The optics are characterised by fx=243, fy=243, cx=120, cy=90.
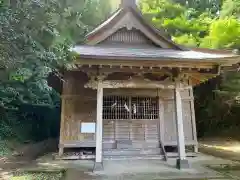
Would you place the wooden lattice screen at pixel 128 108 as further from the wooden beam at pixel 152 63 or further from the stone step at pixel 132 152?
the wooden beam at pixel 152 63

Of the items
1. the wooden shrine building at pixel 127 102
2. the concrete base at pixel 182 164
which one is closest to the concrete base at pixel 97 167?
the wooden shrine building at pixel 127 102

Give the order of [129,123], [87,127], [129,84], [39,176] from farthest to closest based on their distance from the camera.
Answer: [129,123] < [87,127] < [129,84] < [39,176]

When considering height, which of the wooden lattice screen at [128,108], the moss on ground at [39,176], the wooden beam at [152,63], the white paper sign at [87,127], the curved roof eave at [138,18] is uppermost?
the curved roof eave at [138,18]

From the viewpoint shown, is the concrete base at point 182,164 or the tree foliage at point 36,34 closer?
the tree foliage at point 36,34

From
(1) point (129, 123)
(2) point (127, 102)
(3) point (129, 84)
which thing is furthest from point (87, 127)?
(3) point (129, 84)

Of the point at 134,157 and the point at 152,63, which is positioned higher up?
the point at 152,63

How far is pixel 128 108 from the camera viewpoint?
8.70 meters

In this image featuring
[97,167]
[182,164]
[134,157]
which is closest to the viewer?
[97,167]

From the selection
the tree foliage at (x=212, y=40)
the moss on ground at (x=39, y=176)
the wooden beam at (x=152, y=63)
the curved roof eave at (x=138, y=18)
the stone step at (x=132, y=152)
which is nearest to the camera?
the moss on ground at (x=39, y=176)

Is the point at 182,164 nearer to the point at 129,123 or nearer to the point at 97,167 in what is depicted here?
the point at 97,167

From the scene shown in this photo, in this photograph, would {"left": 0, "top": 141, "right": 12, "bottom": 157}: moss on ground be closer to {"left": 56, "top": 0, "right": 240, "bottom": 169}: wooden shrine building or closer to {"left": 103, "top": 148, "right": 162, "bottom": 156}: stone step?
{"left": 56, "top": 0, "right": 240, "bottom": 169}: wooden shrine building

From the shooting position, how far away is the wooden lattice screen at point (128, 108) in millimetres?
8664

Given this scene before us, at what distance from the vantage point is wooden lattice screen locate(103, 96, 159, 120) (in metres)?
8.66

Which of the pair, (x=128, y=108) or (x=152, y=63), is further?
(x=128, y=108)
